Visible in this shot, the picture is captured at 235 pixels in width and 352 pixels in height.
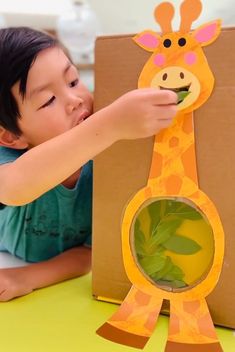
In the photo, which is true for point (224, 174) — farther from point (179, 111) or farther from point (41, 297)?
point (41, 297)

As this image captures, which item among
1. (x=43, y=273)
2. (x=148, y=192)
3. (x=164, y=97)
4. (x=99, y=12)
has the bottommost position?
(x=43, y=273)

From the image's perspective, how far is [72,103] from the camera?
0.63 m

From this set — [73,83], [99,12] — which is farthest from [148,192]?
[99,12]

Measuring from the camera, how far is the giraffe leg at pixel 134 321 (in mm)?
473

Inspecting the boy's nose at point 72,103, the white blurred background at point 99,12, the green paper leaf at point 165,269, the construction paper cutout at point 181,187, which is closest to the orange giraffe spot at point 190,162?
the construction paper cutout at point 181,187

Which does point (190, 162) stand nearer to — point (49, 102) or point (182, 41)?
point (182, 41)

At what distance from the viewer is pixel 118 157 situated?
0.54 m

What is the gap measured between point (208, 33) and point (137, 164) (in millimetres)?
163

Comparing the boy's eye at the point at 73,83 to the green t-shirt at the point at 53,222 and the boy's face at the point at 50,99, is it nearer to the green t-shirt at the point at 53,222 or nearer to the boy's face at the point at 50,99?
the boy's face at the point at 50,99

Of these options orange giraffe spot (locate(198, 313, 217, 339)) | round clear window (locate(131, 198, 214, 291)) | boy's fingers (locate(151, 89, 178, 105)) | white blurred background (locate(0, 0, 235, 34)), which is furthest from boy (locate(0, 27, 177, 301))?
white blurred background (locate(0, 0, 235, 34))

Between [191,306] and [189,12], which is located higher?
[189,12]

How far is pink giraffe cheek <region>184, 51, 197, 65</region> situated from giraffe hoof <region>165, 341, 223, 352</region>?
294 millimetres

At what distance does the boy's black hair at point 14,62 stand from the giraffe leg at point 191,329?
1.15ft

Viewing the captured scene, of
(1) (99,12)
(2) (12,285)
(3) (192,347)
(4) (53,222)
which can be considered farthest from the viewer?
(1) (99,12)
